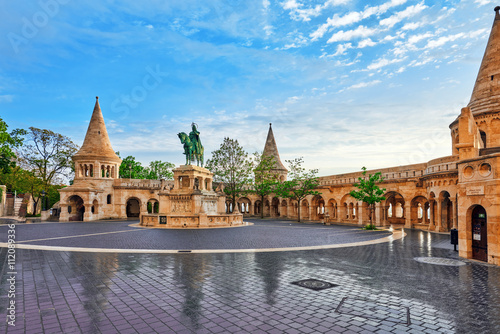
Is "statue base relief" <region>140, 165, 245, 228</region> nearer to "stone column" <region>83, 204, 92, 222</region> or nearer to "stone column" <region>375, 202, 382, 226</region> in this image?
"stone column" <region>375, 202, 382, 226</region>

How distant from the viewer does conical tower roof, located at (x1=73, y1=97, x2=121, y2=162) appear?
39.4 m

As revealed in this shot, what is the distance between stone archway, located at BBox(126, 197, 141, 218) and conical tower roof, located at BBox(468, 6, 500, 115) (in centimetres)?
4392

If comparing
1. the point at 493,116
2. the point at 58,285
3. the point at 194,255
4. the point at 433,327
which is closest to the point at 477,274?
the point at 433,327

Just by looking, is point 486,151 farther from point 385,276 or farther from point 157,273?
point 157,273

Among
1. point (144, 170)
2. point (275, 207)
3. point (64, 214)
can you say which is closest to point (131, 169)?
point (144, 170)

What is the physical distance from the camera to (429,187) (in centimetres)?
2442

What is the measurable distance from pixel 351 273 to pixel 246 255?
4.27m

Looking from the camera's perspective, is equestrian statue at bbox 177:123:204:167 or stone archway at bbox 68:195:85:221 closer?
equestrian statue at bbox 177:123:204:167

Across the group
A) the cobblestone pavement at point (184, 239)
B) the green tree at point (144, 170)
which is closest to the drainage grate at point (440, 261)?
the cobblestone pavement at point (184, 239)

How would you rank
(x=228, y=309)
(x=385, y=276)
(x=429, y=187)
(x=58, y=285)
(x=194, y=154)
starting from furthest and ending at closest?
(x=194, y=154)
(x=429, y=187)
(x=385, y=276)
(x=58, y=285)
(x=228, y=309)

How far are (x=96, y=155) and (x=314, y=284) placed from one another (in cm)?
3878

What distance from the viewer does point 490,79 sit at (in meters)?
25.6

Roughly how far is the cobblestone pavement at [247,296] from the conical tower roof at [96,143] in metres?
31.6

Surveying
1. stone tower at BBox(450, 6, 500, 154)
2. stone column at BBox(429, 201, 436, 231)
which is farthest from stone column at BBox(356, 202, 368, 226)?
stone tower at BBox(450, 6, 500, 154)
